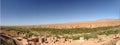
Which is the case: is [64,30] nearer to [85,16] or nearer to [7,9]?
[85,16]

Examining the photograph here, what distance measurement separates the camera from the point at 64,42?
4.08m

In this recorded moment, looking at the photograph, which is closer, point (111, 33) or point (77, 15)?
point (77, 15)

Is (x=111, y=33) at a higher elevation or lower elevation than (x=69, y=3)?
lower

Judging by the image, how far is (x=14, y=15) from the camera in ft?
12.5

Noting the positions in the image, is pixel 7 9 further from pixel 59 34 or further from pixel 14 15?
pixel 59 34

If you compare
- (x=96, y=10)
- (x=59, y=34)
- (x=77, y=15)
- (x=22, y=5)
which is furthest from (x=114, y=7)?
(x=22, y=5)

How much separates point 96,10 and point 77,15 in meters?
0.25

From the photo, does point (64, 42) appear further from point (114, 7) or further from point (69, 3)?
point (114, 7)

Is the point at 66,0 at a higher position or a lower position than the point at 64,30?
higher

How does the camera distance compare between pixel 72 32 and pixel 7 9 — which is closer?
pixel 7 9

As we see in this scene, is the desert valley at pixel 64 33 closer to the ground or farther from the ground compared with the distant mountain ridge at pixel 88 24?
closer to the ground

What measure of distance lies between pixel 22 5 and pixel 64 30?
59cm

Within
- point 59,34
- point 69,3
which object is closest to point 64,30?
point 59,34

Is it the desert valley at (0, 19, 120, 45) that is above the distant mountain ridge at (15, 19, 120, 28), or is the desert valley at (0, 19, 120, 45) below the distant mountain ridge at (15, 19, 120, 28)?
below
